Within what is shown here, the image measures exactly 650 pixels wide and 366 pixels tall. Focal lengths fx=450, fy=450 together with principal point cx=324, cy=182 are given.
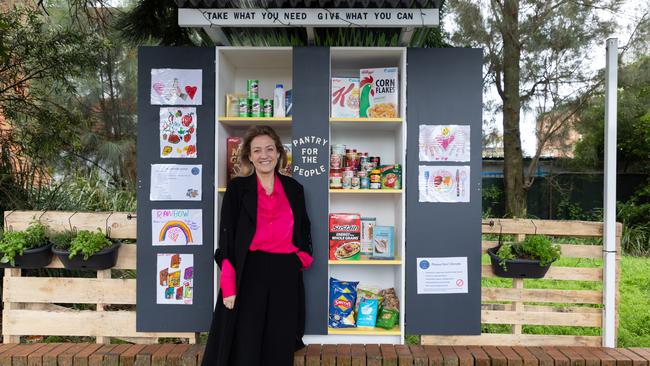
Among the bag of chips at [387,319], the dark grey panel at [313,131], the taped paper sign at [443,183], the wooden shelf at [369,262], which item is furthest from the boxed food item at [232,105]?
the bag of chips at [387,319]

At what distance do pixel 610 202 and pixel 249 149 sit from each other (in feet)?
8.23

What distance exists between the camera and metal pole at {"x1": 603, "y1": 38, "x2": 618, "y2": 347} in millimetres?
3098

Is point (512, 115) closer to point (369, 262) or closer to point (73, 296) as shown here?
point (369, 262)

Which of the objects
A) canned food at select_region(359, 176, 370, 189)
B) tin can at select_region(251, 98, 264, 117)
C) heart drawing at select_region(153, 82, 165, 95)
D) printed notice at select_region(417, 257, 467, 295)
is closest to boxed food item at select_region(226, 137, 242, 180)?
tin can at select_region(251, 98, 264, 117)

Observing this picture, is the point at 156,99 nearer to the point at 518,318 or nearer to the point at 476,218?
the point at 476,218

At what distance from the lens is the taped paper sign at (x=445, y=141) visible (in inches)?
122

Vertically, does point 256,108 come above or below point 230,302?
above

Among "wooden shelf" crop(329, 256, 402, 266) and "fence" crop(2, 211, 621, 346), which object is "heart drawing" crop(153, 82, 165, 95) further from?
"wooden shelf" crop(329, 256, 402, 266)

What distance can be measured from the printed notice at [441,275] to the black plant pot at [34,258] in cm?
261

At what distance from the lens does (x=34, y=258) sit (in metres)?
3.14

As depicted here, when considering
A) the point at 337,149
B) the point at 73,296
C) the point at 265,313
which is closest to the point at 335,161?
the point at 337,149

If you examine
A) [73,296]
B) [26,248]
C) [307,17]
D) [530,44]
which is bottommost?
[73,296]

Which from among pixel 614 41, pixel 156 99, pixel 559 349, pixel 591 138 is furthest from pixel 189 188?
pixel 591 138

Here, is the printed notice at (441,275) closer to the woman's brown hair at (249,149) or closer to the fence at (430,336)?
the fence at (430,336)
